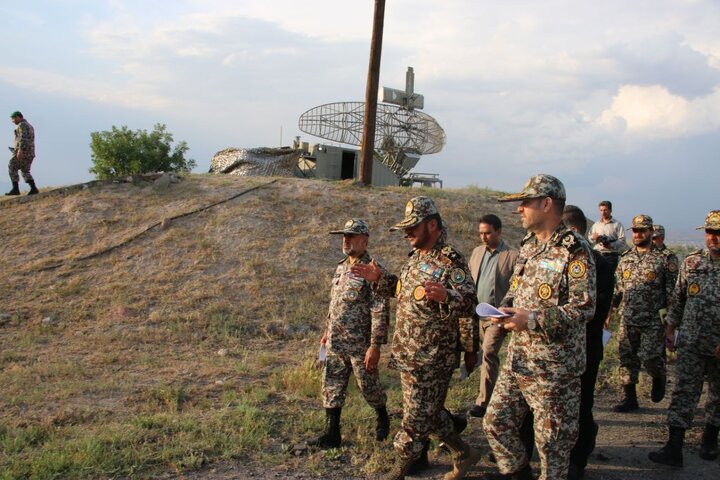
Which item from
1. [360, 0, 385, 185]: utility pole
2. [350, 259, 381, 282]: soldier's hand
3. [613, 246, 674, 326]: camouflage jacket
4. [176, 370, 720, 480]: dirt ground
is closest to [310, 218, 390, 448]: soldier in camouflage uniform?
[176, 370, 720, 480]: dirt ground

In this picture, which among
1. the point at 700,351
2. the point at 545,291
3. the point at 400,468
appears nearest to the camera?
the point at 545,291

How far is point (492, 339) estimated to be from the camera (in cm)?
558

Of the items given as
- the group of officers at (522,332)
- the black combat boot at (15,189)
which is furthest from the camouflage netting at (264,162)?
the group of officers at (522,332)

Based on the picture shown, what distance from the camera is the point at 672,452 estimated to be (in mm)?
4723

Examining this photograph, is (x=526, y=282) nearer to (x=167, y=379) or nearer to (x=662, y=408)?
(x=662, y=408)

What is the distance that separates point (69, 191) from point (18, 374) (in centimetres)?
911

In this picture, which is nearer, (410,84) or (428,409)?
(428,409)

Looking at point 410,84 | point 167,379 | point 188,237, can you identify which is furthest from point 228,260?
point 410,84

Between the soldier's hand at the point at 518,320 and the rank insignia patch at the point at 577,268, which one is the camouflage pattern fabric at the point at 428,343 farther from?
the rank insignia patch at the point at 577,268

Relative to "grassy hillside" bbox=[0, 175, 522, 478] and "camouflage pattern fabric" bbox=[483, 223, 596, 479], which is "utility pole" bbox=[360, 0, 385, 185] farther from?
"camouflage pattern fabric" bbox=[483, 223, 596, 479]

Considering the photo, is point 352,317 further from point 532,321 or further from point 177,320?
point 177,320

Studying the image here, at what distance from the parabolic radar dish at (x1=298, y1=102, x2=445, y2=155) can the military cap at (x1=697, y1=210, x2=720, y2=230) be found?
1630cm

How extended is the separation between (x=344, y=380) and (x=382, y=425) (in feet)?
1.81

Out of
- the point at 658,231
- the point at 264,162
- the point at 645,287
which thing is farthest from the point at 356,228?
the point at 264,162
